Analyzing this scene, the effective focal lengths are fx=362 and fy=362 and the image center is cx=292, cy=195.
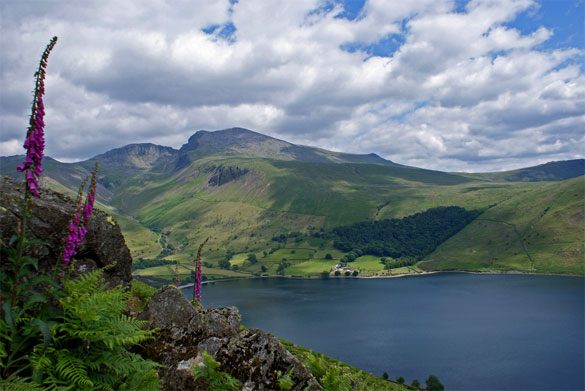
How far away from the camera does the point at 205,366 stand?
9086 mm

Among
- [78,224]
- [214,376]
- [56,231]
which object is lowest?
[214,376]

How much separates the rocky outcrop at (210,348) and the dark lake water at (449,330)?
3925 inches

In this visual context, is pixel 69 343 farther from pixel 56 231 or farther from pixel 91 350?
pixel 56 231

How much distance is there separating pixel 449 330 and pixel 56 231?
14694 centimetres

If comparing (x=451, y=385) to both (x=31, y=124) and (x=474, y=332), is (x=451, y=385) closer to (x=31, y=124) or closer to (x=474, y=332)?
(x=474, y=332)

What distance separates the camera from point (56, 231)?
389 inches

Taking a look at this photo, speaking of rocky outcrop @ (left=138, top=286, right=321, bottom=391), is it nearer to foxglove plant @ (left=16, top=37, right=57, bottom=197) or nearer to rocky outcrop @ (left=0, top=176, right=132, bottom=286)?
rocky outcrop @ (left=0, top=176, right=132, bottom=286)

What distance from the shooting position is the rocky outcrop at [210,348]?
9203mm

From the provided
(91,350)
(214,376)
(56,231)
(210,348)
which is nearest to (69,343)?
(91,350)

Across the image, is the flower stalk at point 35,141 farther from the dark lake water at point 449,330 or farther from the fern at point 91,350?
the dark lake water at point 449,330

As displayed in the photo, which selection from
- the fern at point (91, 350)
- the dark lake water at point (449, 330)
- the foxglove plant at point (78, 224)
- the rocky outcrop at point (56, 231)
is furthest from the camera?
the dark lake water at point (449, 330)

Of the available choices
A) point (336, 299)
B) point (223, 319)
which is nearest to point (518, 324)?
point (336, 299)

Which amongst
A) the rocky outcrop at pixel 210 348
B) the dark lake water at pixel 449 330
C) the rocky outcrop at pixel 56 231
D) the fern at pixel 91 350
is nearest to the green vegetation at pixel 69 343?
the fern at pixel 91 350

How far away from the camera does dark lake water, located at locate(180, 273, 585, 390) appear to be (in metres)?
98.9
